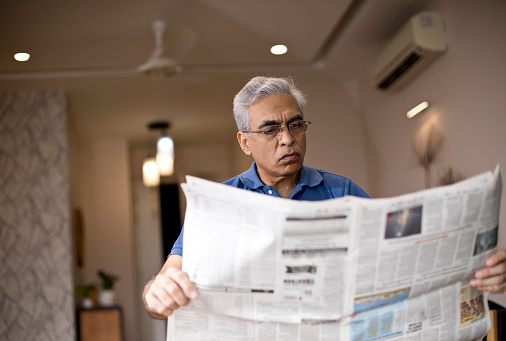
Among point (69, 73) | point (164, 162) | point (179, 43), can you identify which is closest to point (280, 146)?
point (179, 43)

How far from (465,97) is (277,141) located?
236 cm

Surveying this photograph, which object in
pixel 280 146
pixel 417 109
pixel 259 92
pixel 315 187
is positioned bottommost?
pixel 315 187

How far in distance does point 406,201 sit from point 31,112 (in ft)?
16.0

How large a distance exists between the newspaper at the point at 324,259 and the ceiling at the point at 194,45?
2929 mm

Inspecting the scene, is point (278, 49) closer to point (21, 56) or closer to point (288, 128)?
point (21, 56)

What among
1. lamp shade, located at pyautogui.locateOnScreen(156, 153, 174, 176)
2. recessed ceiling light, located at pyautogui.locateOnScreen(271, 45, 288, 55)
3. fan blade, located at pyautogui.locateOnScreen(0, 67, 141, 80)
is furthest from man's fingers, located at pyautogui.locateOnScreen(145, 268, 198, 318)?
lamp shade, located at pyautogui.locateOnScreen(156, 153, 174, 176)

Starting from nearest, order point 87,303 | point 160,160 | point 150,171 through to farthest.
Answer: point 87,303
point 160,160
point 150,171

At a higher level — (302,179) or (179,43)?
(179,43)

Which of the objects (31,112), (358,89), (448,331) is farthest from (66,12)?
(448,331)

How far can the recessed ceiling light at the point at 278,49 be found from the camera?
4.58 metres

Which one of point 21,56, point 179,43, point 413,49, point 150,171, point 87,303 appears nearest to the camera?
point 413,49

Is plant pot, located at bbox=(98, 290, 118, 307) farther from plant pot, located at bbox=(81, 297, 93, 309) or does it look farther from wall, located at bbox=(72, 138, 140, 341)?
wall, located at bbox=(72, 138, 140, 341)

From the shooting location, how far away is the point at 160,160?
6383 mm

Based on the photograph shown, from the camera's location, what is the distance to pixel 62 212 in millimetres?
5266
